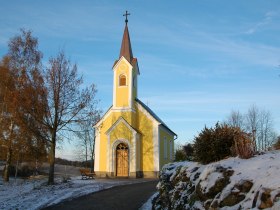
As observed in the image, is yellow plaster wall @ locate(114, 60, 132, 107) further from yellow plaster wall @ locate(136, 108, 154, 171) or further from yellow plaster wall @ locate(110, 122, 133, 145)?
yellow plaster wall @ locate(110, 122, 133, 145)

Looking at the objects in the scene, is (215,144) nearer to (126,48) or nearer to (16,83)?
(16,83)

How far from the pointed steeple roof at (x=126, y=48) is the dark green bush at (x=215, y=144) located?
79.9 feet

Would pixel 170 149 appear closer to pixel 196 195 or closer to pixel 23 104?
pixel 23 104

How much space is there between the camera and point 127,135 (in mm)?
30641

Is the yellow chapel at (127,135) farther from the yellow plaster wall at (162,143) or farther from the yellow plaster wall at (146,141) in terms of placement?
the yellow plaster wall at (162,143)

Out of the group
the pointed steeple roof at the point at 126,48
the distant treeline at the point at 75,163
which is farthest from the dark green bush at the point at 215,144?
the distant treeline at the point at 75,163

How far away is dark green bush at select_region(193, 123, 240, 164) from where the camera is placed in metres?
8.95

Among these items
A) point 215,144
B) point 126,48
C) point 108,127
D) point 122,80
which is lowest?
point 215,144

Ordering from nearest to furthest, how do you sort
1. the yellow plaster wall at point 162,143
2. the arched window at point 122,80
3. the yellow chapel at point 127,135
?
the yellow chapel at point 127,135
the arched window at point 122,80
the yellow plaster wall at point 162,143

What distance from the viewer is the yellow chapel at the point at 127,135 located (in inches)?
1201

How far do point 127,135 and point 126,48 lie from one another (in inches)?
366

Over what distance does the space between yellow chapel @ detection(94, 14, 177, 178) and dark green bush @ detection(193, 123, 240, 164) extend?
21.1 meters

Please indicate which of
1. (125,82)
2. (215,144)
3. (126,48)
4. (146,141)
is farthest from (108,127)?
(215,144)

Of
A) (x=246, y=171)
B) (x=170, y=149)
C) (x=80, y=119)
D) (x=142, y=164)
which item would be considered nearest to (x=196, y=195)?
(x=246, y=171)
